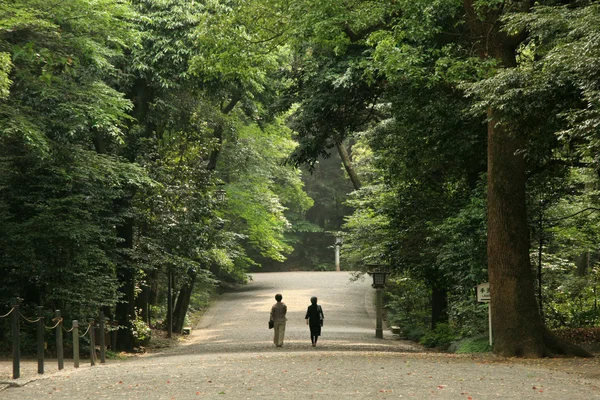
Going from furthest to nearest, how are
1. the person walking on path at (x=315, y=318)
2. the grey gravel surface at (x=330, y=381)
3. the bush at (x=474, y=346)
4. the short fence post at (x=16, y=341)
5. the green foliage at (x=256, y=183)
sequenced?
the green foliage at (x=256, y=183), the person walking on path at (x=315, y=318), the bush at (x=474, y=346), the short fence post at (x=16, y=341), the grey gravel surface at (x=330, y=381)

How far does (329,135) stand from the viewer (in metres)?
22.1

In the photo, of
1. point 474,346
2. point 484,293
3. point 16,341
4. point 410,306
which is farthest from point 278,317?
point 410,306

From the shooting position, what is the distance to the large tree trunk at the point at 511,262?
15.5 m

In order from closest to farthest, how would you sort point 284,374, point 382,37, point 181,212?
point 284,374 → point 382,37 → point 181,212

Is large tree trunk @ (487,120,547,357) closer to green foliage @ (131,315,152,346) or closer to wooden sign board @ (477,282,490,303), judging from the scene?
wooden sign board @ (477,282,490,303)

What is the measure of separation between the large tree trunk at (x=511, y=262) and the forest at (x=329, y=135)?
0.04m

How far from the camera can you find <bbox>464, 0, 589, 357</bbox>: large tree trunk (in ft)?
50.7

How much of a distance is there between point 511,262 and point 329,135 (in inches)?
314

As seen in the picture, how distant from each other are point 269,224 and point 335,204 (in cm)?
2645

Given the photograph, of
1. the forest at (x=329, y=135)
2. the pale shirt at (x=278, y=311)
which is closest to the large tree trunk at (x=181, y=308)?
the forest at (x=329, y=135)

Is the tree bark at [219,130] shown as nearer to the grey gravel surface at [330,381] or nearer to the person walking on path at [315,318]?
the person walking on path at [315,318]

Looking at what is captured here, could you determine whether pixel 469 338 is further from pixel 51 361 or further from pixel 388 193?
pixel 51 361

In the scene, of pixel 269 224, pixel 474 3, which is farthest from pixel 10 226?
pixel 269 224

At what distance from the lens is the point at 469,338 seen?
19984 millimetres
